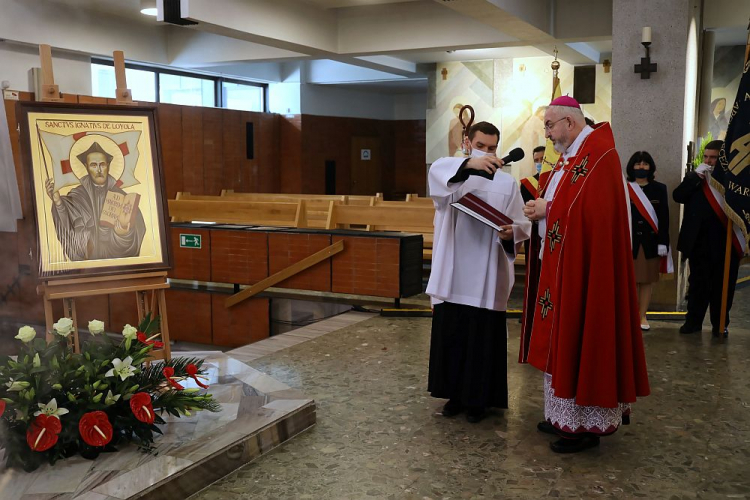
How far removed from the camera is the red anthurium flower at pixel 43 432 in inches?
113

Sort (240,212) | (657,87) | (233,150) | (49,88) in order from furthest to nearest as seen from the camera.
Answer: (233,150), (240,212), (657,87), (49,88)

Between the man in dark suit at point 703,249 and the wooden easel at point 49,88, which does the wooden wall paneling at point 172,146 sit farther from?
the wooden easel at point 49,88

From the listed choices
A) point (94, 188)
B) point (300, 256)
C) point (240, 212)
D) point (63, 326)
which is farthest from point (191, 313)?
point (63, 326)

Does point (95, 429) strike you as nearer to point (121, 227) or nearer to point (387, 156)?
point (121, 227)

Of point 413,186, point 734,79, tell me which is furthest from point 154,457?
point 413,186

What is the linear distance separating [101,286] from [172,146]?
10.4 m

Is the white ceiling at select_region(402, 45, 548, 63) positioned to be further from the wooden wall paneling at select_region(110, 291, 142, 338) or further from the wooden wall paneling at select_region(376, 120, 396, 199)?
the wooden wall paneling at select_region(110, 291, 142, 338)

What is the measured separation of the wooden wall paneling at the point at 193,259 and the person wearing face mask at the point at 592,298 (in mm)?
5049

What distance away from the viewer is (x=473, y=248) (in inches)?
157

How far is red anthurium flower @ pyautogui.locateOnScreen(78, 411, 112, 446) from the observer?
2996 mm

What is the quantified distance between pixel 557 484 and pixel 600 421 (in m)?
0.40

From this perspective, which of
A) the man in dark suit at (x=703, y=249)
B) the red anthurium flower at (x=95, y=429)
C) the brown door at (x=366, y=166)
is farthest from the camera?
the brown door at (x=366, y=166)

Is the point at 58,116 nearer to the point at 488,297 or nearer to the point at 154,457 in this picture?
the point at 154,457

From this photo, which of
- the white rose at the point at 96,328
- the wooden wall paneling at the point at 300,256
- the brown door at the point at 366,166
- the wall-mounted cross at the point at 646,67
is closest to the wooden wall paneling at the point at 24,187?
the white rose at the point at 96,328
